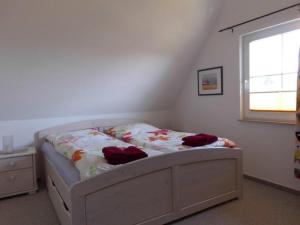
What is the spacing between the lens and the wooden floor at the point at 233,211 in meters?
2.11

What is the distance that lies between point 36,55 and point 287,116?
275 centimetres

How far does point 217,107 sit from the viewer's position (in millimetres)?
3441

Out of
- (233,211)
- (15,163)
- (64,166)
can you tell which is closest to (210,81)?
(233,211)

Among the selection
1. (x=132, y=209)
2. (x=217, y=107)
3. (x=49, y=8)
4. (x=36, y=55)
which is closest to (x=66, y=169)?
(x=132, y=209)

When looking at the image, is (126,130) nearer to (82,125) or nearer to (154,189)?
(82,125)

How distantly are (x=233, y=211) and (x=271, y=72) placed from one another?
1.60 m

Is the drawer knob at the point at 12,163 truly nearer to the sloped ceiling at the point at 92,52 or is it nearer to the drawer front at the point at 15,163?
the drawer front at the point at 15,163

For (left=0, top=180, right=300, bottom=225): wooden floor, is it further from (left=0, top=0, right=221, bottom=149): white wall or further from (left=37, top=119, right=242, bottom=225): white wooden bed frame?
(left=0, top=0, right=221, bottom=149): white wall

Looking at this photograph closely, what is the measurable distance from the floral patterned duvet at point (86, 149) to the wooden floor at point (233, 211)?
62cm

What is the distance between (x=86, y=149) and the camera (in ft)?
7.66

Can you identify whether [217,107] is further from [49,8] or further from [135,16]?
[49,8]

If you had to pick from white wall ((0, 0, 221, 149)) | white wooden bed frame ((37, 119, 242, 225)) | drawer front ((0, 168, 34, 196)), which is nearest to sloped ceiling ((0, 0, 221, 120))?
white wall ((0, 0, 221, 149))

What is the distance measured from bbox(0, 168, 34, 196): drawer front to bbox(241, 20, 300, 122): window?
2726 millimetres

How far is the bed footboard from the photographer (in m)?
1.72
